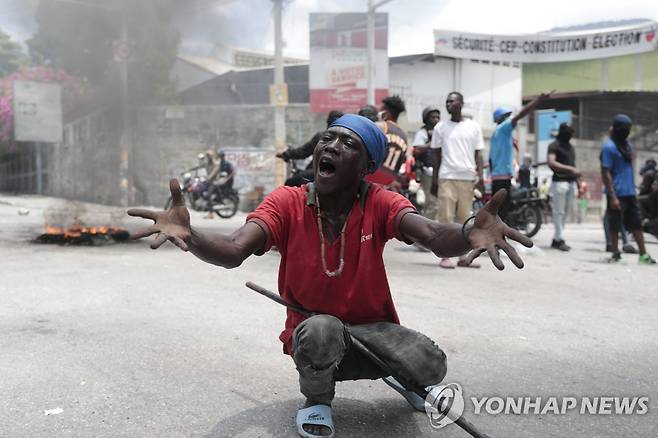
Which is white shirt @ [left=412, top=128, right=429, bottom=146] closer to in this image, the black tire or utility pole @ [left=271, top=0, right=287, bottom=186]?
the black tire

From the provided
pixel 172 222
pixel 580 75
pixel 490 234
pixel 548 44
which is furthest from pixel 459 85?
pixel 172 222

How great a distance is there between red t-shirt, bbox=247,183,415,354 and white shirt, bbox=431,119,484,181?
413cm

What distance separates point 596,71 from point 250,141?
17.9 meters

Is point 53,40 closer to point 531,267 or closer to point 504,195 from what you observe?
point 531,267

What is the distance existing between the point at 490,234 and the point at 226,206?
1182 cm

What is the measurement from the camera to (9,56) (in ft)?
128

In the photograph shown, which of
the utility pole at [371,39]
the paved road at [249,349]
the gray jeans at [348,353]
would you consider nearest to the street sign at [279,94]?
the utility pole at [371,39]

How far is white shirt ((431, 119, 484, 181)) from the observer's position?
6.23m

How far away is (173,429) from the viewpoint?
2189 millimetres

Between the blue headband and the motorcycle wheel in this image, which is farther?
the motorcycle wheel

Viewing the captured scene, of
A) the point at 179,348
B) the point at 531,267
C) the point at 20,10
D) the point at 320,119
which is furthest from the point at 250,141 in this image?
the point at 179,348

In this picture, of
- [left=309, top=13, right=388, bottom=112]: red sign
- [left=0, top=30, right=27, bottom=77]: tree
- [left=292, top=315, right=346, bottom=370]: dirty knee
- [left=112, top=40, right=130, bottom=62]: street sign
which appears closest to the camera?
[left=292, top=315, right=346, bottom=370]: dirty knee

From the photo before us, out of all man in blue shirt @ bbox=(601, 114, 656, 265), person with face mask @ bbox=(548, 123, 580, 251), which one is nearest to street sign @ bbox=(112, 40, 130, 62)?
person with face mask @ bbox=(548, 123, 580, 251)

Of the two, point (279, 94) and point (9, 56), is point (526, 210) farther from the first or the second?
point (9, 56)
